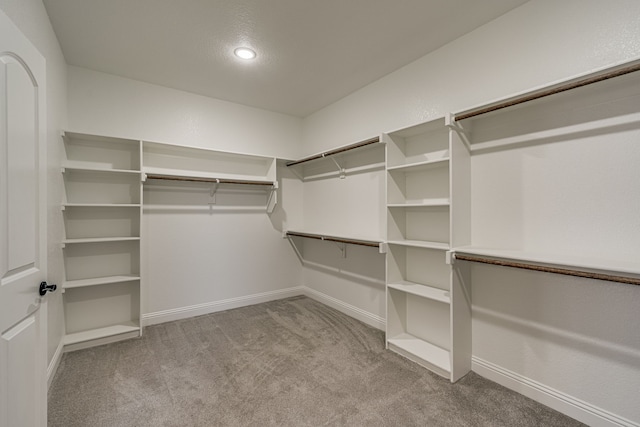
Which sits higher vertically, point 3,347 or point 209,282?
point 3,347

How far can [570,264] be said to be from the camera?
1460 mm

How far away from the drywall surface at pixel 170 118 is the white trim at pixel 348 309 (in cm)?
199

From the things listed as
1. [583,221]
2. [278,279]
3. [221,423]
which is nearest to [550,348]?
[583,221]

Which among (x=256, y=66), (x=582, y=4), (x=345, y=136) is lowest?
(x=345, y=136)

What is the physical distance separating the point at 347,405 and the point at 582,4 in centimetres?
283

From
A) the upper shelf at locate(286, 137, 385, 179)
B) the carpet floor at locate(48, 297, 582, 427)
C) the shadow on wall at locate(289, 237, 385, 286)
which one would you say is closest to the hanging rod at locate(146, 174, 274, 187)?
the upper shelf at locate(286, 137, 385, 179)

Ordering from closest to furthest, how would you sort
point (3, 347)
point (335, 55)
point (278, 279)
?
1. point (3, 347)
2. point (335, 55)
3. point (278, 279)

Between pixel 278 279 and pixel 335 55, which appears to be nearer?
pixel 335 55

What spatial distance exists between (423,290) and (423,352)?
1.64 feet

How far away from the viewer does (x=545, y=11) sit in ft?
6.00

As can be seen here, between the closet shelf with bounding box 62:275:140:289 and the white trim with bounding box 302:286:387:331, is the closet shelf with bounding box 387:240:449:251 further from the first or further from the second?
the closet shelf with bounding box 62:275:140:289

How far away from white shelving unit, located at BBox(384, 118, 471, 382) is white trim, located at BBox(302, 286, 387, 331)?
1.24ft

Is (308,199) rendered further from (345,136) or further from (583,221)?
(583,221)

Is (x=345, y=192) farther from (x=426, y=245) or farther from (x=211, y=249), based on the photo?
(x=211, y=249)
